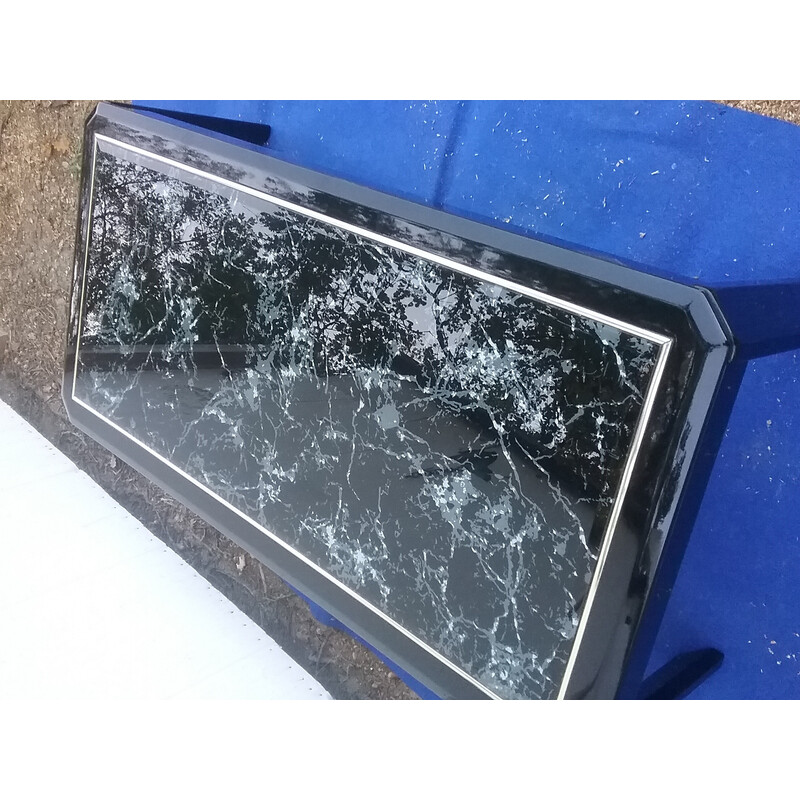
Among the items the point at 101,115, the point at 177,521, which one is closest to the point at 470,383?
the point at 101,115

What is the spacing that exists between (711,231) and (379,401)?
1.86ft

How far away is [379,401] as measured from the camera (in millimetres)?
884

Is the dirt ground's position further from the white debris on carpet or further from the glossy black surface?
the glossy black surface

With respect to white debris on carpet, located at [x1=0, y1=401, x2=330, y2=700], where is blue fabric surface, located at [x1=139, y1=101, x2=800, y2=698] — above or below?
above

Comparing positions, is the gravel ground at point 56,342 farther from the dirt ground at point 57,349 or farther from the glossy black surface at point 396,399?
the glossy black surface at point 396,399

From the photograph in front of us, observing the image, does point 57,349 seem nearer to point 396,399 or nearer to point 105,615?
point 105,615

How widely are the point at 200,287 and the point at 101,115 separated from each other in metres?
0.40

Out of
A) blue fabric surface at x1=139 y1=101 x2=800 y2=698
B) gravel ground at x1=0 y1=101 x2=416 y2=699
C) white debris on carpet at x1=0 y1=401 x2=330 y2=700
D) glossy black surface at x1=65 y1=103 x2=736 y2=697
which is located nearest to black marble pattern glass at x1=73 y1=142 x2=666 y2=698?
glossy black surface at x1=65 y1=103 x2=736 y2=697

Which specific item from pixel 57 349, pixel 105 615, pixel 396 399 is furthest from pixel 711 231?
pixel 57 349

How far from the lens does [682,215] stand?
958 millimetres

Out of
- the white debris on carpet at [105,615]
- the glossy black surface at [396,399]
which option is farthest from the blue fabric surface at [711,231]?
the white debris on carpet at [105,615]

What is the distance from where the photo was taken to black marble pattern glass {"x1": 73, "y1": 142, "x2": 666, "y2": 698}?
729 millimetres

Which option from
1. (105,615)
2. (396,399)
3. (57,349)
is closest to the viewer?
(396,399)

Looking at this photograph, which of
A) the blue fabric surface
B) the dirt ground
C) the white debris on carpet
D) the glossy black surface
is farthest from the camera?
the dirt ground
